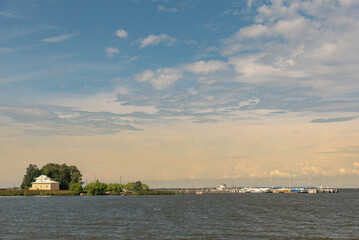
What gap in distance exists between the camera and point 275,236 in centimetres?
4625

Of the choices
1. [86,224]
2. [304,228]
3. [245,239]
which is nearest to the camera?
[245,239]

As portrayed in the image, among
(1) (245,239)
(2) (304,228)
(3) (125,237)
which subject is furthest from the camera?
(2) (304,228)

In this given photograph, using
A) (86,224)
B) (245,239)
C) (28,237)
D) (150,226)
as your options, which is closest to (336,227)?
(245,239)

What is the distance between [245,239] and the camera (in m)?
43.8

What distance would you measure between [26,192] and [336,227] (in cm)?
18178

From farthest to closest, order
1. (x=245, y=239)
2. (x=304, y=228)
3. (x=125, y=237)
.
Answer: (x=304, y=228), (x=125, y=237), (x=245, y=239)

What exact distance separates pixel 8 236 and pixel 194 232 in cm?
2496

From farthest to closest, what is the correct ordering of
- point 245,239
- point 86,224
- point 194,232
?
1. point 86,224
2. point 194,232
3. point 245,239

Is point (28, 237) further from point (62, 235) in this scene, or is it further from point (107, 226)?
point (107, 226)

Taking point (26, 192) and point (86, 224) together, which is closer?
point (86, 224)

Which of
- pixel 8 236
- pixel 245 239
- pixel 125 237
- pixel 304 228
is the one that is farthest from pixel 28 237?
pixel 304 228

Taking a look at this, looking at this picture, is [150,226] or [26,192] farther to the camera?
[26,192]

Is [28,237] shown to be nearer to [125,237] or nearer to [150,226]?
[125,237]

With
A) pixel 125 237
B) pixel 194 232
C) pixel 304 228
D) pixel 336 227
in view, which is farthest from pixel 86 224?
pixel 336 227
